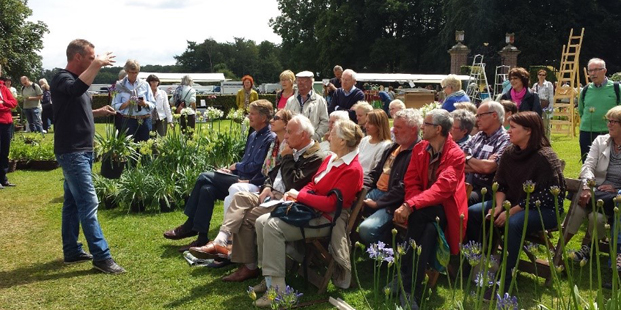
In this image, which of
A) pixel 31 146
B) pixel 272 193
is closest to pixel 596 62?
pixel 272 193

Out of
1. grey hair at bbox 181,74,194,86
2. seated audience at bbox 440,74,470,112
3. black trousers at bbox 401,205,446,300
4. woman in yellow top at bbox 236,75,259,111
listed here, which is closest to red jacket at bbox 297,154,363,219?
black trousers at bbox 401,205,446,300

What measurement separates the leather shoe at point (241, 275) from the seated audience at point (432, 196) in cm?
125

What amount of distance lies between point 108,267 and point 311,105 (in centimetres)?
325

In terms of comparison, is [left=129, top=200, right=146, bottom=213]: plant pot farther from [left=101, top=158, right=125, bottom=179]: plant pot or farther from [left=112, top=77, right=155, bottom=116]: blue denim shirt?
[left=112, top=77, right=155, bottom=116]: blue denim shirt

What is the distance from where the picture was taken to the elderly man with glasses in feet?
23.0

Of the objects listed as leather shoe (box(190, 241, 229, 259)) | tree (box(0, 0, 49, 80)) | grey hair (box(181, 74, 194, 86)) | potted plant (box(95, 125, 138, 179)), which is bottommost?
leather shoe (box(190, 241, 229, 259))

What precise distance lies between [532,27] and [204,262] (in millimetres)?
38603

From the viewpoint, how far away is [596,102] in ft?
23.7

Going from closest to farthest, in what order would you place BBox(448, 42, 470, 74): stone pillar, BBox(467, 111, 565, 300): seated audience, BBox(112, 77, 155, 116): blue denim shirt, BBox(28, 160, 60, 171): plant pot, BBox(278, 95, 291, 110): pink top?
BBox(467, 111, 565, 300): seated audience, BBox(278, 95, 291, 110): pink top, BBox(112, 77, 155, 116): blue denim shirt, BBox(28, 160, 60, 171): plant pot, BBox(448, 42, 470, 74): stone pillar

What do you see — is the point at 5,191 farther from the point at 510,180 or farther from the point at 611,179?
the point at 611,179

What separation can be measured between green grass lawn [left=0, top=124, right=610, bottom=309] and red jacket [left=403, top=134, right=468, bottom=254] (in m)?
0.57

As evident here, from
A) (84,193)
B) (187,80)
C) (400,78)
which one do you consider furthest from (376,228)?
(400,78)

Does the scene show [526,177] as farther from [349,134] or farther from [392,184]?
[349,134]

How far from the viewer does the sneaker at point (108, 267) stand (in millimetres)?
4789
